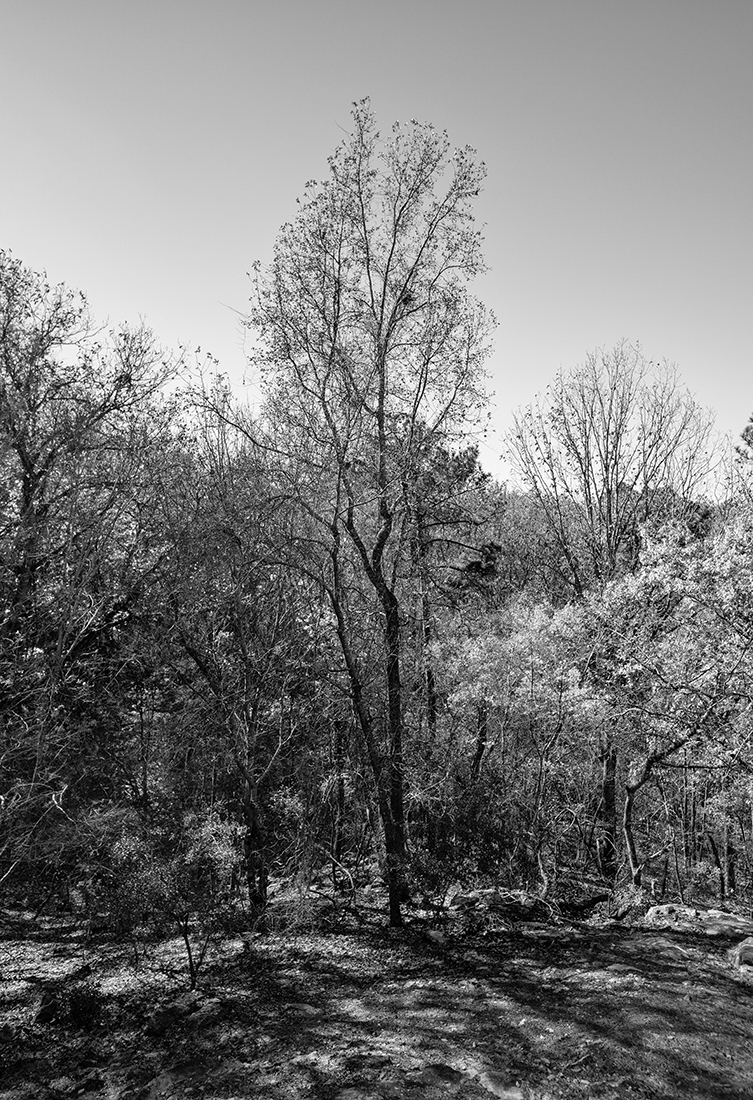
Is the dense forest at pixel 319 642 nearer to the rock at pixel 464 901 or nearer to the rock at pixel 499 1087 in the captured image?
the rock at pixel 464 901

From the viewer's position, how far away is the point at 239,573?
12.1 m

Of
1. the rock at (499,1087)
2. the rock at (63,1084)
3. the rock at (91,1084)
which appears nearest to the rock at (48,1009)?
the rock at (63,1084)

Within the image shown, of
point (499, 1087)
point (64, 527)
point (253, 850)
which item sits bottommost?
point (499, 1087)

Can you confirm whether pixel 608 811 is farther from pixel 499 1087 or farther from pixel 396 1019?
pixel 499 1087

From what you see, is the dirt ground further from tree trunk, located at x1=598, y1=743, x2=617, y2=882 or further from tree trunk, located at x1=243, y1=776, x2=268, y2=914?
tree trunk, located at x1=598, y1=743, x2=617, y2=882

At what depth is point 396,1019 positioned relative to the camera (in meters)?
7.35

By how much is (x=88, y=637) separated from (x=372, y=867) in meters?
7.03

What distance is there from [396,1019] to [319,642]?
6.85m

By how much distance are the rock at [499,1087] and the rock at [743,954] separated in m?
3.63

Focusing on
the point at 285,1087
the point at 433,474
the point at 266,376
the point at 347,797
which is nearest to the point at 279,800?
the point at 347,797

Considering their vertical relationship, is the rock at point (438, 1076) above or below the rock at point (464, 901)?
above

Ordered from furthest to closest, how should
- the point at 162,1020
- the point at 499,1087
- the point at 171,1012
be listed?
the point at 171,1012
the point at 162,1020
the point at 499,1087

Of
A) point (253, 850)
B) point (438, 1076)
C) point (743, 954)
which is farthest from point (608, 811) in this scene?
point (438, 1076)

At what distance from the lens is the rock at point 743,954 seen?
25.4ft
